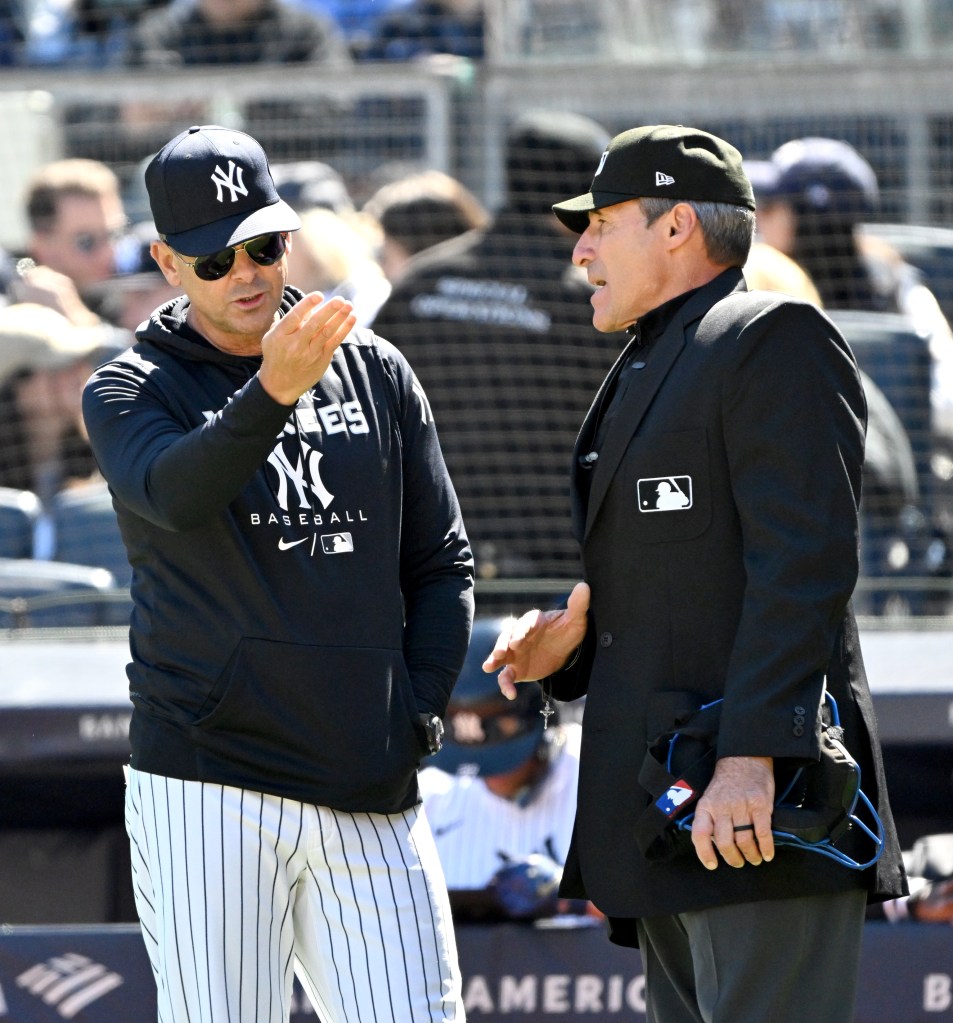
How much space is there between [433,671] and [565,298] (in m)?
3.02

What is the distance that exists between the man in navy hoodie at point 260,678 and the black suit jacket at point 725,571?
30 centimetres

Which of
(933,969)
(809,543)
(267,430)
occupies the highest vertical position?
(267,430)

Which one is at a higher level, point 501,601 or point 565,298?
point 565,298

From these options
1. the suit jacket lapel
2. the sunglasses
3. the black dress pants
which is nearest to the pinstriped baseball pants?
the black dress pants

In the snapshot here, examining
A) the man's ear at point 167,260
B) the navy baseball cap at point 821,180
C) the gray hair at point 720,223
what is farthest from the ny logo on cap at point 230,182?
the navy baseball cap at point 821,180

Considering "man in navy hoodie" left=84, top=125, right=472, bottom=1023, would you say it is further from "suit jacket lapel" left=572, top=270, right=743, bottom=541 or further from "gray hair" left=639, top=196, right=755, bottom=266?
"gray hair" left=639, top=196, right=755, bottom=266

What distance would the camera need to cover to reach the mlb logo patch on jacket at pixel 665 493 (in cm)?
244

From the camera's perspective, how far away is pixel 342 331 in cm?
231

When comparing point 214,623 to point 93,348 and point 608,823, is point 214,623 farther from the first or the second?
point 93,348

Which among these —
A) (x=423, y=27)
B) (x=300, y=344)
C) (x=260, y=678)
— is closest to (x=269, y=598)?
(x=260, y=678)

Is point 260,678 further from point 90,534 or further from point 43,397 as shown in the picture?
point 43,397

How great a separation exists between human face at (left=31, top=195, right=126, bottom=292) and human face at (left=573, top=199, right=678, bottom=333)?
4.31 m

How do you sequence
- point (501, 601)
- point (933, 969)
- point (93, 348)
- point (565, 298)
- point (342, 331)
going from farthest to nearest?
point (93, 348), point (565, 298), point (501, 601), point (933, 969), point (342, 331)

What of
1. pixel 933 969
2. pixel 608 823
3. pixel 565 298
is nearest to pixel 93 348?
pixel 565 298
